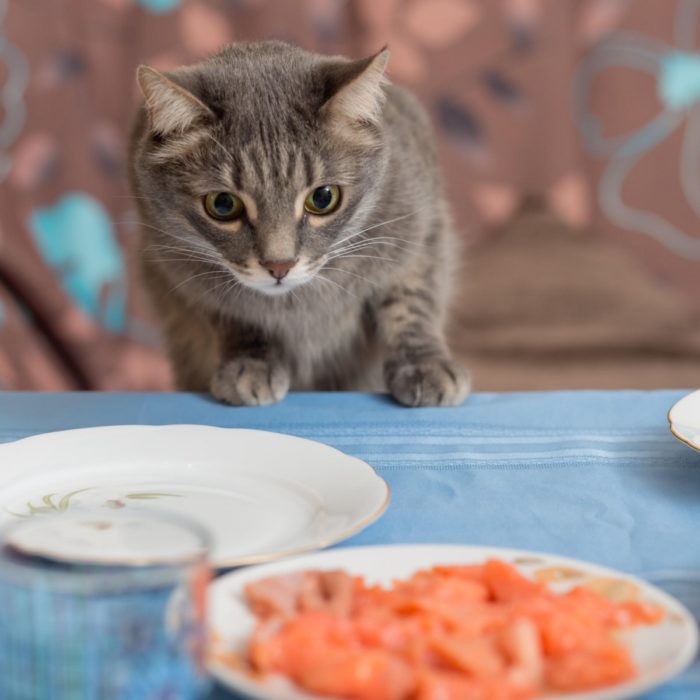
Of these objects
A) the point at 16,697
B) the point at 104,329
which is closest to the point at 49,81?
the point at 104,329

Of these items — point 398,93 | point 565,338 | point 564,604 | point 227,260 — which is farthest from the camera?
point 565,338

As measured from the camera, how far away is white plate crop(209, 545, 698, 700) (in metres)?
0.49

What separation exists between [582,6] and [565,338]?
74cm

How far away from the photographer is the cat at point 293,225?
1.09 meters

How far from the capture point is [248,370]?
124 centimetres

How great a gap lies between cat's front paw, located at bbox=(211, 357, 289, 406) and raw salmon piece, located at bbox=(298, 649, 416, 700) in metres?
0.72

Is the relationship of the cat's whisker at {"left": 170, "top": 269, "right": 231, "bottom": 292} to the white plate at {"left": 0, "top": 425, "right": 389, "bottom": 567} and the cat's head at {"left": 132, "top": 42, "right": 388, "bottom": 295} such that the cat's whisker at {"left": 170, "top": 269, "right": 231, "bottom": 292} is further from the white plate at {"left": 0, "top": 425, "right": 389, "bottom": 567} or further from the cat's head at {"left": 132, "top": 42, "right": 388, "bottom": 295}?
the white plate at {"left": 0, "top": 425, "right": 389, "bottom": 567}

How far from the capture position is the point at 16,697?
1.55 feet

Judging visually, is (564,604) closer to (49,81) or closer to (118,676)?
(118,676)

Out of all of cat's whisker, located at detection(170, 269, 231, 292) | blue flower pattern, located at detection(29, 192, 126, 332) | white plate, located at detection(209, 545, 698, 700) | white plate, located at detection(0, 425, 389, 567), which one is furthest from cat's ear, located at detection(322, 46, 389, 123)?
blue flower pattern, located at detection(29, 192, 126, 332)

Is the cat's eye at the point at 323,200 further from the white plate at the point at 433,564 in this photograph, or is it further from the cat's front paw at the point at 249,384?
the white plate at the point at 433,564

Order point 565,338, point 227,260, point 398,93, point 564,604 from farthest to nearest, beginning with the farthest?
point 565,338
point 398,93
point 227,260
point 564,604

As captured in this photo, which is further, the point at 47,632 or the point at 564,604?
the point at 564,604

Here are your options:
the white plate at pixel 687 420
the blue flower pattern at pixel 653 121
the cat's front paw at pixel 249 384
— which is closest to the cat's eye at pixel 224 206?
the cat's front paw at pixel 249 384
